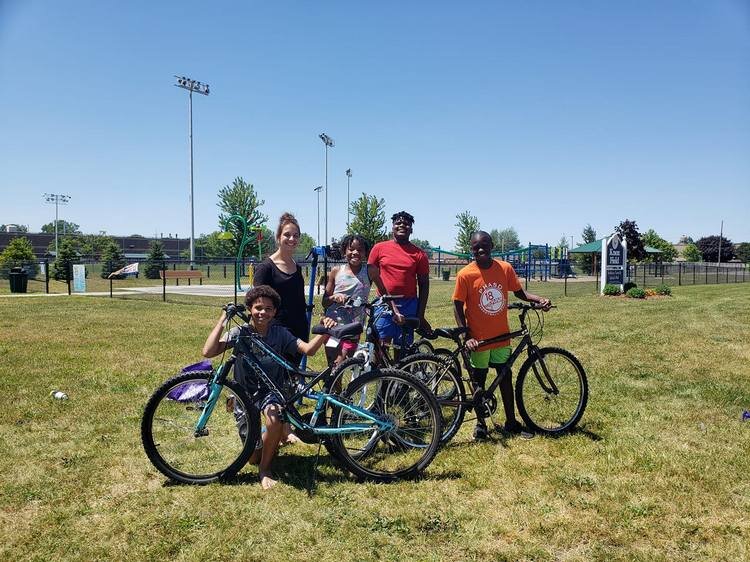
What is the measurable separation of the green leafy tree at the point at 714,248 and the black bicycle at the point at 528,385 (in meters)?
105

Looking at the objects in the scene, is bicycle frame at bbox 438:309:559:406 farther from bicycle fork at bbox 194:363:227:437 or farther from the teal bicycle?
bicycle fork at bbox 194:363:227:437

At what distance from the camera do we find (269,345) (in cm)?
429

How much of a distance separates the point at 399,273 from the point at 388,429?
171cm

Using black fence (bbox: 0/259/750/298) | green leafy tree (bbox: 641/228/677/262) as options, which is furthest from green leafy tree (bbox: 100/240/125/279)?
green leafy tree (bbox: 641/228/677/262)

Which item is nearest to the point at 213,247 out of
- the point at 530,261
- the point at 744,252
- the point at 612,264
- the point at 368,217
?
the point at 368,217

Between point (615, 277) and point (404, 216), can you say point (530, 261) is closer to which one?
point (615, 277)

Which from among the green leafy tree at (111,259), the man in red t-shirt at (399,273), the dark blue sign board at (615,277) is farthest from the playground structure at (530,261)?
the green leafy tree at (111,259)

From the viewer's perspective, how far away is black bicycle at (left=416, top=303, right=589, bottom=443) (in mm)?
4852

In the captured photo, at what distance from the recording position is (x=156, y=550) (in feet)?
10.2

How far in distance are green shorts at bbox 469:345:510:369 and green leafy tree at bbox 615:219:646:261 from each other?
51678 millimetres

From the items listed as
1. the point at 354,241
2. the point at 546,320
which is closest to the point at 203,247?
the point at 546,320

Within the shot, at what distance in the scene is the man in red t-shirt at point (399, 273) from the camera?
5.37 m

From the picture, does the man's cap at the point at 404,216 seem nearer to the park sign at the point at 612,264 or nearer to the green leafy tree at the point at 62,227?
the park sign at the point at 612,264

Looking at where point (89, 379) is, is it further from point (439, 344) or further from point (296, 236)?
point (439, 344)
